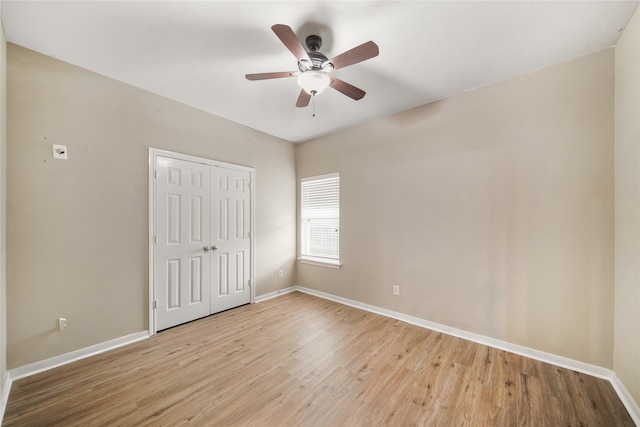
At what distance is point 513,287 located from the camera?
243 cm

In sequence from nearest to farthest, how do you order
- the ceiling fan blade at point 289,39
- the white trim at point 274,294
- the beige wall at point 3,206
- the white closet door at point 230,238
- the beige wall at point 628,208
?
the ceiling fan blade at point 289,39, the beige wall at point 628,208, the beige wall at point 3,206, the white closet door at point 230,238, the white trim at point 274,294

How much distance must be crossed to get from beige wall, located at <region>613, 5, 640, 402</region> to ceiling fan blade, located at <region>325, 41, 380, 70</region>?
184 cm

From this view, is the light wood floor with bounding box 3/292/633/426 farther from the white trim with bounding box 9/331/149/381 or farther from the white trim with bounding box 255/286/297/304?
the white trim with bounding box 255/286/297/304

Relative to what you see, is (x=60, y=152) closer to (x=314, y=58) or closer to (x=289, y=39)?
(x=289, y=39)

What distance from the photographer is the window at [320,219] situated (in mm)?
4012

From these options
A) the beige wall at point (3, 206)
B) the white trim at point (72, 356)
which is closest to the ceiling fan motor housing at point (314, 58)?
the beige wall at point (3, 206)

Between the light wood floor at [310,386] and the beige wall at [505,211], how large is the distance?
428mm

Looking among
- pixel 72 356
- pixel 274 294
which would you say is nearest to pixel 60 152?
pixel 72 356

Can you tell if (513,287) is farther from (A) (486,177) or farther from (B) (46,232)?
(B) (46,232)

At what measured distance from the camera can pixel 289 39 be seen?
61.1 inches

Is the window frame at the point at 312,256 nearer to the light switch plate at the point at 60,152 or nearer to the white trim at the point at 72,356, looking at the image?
the white trim at the point at 72,356

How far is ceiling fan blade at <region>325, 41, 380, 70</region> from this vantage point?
157cm

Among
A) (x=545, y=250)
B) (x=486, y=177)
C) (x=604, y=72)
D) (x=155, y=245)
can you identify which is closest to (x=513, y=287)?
(x=545, y=250)

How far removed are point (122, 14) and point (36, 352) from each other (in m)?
2.86
